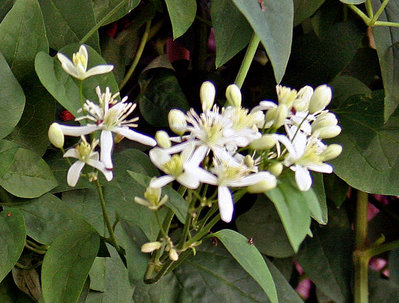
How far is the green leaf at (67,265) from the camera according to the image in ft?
1.35

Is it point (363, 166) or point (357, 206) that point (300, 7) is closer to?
point (363, 166)

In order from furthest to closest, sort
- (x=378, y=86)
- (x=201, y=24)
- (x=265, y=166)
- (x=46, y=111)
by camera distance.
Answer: (x=378, y=86) → (x=201, y=24) → (x=46, y=111) → (x=265, y=166)

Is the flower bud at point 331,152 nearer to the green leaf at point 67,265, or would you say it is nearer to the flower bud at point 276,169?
the flower bud at point 276,169

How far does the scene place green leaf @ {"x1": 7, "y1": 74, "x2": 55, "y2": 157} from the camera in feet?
1.60

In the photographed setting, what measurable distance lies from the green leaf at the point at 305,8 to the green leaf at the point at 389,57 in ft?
0.21

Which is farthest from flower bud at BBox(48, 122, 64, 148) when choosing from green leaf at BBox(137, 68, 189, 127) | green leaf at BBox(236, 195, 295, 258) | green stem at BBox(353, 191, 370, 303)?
green stem at BBox(353, 191, 370, 303)

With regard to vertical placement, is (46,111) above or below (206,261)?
above

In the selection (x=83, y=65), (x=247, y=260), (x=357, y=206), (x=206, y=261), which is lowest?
(x=357, y=206)

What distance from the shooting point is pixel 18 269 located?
52 cm

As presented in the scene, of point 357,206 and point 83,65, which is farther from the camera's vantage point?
point 357,206

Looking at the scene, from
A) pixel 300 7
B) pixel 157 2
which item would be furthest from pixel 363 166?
pixel 157 2

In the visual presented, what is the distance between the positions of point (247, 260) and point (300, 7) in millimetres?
315

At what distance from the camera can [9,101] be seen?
0.46 metres

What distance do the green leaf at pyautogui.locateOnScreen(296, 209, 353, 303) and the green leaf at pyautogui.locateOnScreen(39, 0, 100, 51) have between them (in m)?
0.39
